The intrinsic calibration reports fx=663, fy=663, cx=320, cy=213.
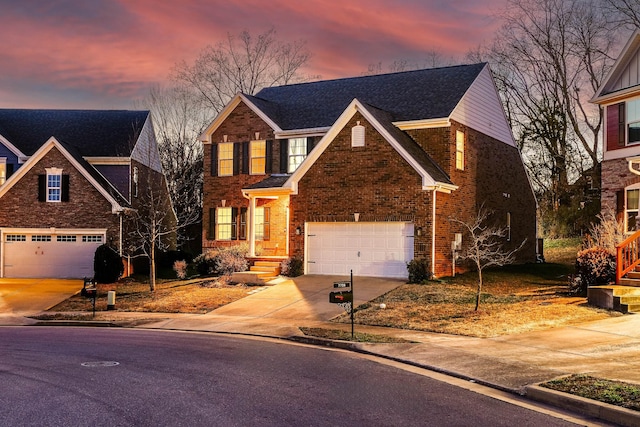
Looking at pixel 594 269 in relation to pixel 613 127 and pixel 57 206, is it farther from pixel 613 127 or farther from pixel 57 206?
pixel 57 206

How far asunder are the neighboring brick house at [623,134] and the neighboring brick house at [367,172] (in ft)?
18.9

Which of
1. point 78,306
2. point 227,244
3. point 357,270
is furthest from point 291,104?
point 78,306

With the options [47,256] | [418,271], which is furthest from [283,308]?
[47,256]

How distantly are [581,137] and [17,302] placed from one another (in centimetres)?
3571

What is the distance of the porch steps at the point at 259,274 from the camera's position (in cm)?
2533

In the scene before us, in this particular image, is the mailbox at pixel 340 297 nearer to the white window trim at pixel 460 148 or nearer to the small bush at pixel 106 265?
the white window trim at pixel 460 148

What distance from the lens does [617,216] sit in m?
24.3

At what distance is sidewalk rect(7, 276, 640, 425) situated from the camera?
10.6 meters

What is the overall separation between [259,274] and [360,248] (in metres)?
4.09

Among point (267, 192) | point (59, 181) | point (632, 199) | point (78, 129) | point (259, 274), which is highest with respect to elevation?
point (78, 129)

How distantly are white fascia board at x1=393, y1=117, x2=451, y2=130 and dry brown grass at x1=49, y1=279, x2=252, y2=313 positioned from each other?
9658 millimetres

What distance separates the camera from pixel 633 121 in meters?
24.1

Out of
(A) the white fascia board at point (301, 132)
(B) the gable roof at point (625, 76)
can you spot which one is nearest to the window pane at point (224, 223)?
(A) the white fascia board at point (301, 132)

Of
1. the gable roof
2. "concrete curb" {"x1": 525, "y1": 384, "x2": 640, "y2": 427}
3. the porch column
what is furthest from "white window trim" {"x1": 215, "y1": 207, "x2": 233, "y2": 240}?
"concrete curb" {"x1": 525, "y1": 384, "x2": 640, "y2": 427}
